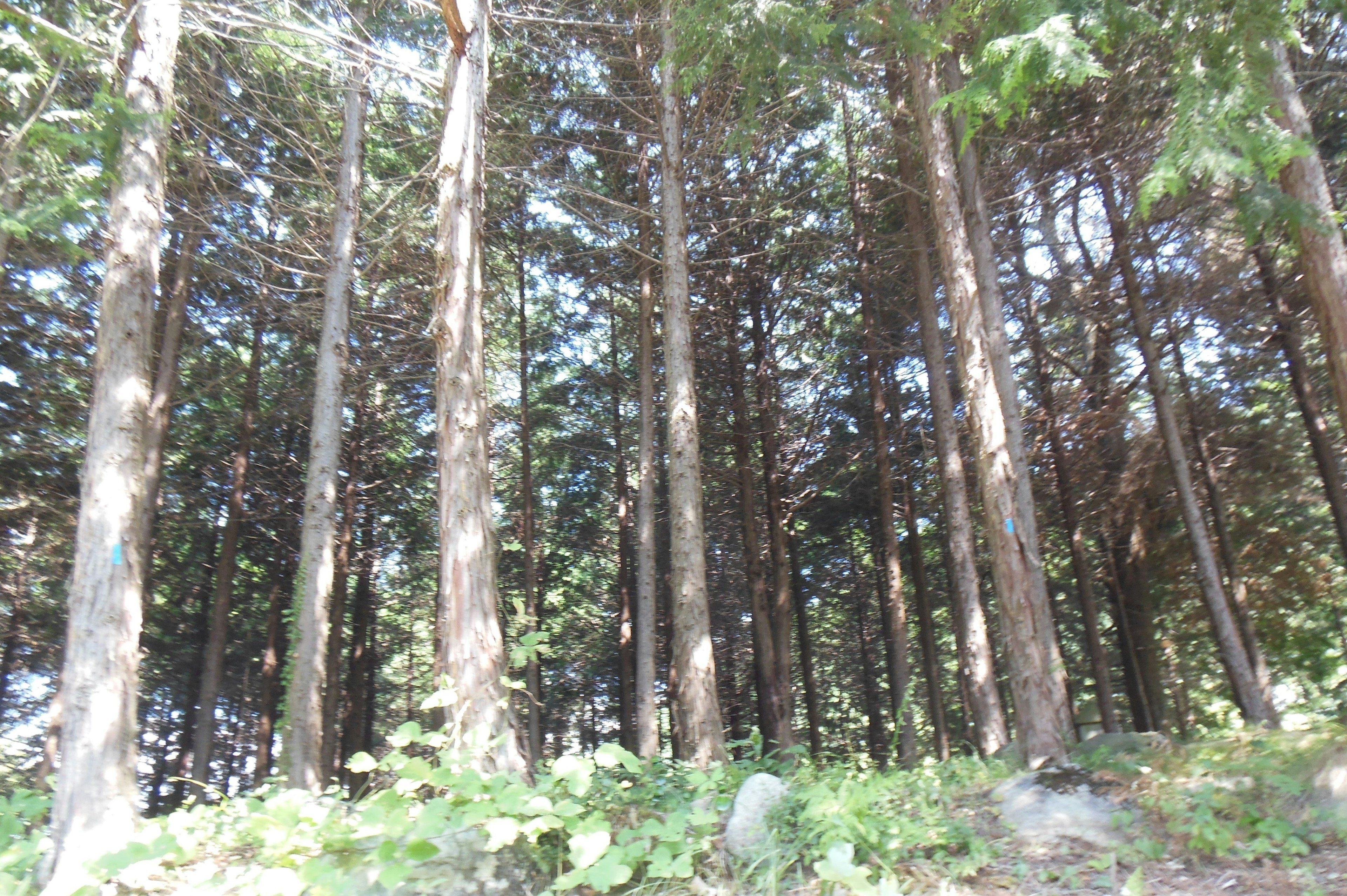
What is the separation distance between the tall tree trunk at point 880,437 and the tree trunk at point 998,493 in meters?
4.72

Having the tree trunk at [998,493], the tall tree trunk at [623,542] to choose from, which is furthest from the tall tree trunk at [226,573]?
the tree trunk at [998,493]

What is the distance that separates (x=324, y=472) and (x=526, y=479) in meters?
5.08

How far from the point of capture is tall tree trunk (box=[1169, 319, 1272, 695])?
39.3 feet

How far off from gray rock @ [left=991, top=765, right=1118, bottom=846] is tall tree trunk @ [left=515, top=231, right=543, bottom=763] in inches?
384

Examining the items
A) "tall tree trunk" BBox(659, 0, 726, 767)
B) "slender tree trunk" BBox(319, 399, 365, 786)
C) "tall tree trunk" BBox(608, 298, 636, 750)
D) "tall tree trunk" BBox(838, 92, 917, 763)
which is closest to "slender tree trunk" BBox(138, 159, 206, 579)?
"slender tree trunk" BBox(319, 399, 365, 786)

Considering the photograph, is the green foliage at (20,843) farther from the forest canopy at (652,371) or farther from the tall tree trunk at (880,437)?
the tall tree trunk at (880,437)

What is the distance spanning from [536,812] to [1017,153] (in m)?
11.4

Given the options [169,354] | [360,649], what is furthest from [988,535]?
[360,649]

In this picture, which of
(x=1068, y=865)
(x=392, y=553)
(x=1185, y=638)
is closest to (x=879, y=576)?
(x=1185, y=638)

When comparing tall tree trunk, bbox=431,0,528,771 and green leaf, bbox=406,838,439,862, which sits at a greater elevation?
tall tree trunk, bbox=431,0,528,771

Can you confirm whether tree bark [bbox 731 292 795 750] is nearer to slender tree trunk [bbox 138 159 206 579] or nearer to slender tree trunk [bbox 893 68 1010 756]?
slender tree trunk [bbox 893 68 1010 756]

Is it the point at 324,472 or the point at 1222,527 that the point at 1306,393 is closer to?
the point at 1222,527

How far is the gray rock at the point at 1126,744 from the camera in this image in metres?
6.45

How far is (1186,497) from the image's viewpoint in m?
10.9
